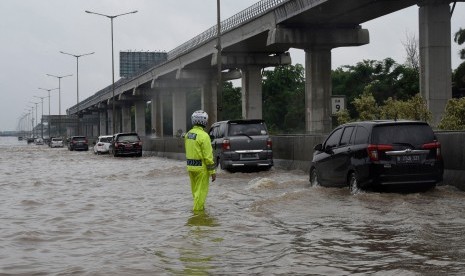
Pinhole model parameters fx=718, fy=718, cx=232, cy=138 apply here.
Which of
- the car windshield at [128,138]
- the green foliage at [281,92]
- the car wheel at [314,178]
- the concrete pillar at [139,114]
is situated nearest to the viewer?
the car wheel at [314,178]

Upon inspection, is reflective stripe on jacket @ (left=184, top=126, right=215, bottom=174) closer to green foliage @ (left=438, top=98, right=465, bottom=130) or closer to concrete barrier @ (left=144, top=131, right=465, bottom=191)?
concrete barrier @ (left=144, top=131, right=465, bottom=191)

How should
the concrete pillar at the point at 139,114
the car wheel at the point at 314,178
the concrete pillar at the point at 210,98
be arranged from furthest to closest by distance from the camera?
the concrete pillar at the point at 139,114
the concrete pillar at the point at 210,98
the car wheel at the point at 314,178

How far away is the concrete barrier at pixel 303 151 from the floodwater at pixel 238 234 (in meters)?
0.57

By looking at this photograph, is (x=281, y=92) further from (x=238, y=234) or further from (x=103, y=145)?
(x=238, y=234)

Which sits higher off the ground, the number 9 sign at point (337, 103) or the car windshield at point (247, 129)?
the number 9 sign at point (337, 103)

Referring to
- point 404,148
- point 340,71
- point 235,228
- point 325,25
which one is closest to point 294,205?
point 404,148

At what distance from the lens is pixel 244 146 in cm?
2267

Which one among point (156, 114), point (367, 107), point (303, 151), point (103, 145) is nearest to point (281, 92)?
point (156, 114)

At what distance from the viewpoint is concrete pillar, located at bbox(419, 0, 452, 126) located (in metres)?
32.9

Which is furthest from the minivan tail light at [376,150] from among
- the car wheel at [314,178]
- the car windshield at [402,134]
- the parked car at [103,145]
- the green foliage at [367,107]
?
the parked car at [103,145]

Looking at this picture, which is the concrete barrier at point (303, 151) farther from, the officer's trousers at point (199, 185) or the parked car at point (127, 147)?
the officer's trousers at point (199, 185)

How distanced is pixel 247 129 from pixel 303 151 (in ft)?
6.81

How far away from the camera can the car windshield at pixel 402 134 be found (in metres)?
12.9

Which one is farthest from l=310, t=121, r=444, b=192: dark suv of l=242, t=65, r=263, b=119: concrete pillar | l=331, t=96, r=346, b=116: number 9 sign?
l=242, t=65, r=263, b=119: concrete pillar
